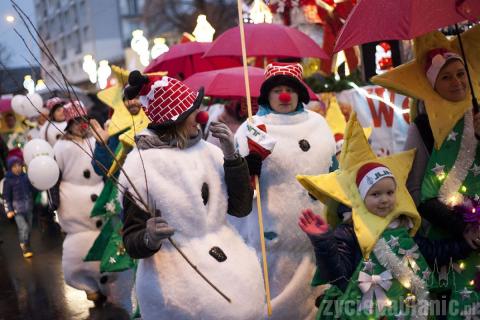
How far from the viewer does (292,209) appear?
5.76 metres

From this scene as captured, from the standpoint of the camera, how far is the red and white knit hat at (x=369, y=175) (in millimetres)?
4628

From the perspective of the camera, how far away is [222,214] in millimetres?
4320

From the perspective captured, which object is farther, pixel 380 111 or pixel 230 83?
pixel 380 111

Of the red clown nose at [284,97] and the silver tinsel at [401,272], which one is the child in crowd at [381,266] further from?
the red clown nose at [284,97]

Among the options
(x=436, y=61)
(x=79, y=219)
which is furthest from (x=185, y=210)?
(x=79, y=219)

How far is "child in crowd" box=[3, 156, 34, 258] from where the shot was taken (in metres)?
12.0

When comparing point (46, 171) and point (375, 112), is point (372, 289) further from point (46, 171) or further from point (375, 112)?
point (375, 112)

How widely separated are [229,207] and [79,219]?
452cm

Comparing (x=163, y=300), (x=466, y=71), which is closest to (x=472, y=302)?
(x=466, y=71)

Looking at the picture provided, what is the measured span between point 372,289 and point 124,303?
421 centimetres

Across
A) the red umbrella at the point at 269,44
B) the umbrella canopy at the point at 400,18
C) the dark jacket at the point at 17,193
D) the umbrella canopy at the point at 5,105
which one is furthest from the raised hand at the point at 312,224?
the umbrella canopy at the point at 5,105

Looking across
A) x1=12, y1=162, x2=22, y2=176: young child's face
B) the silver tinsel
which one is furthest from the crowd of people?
x1=12, y1=162, x2=22, y2=176: young child's face

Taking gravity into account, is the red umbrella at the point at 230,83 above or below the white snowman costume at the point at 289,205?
above

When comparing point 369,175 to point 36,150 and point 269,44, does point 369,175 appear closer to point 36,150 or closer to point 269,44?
point 269,44
